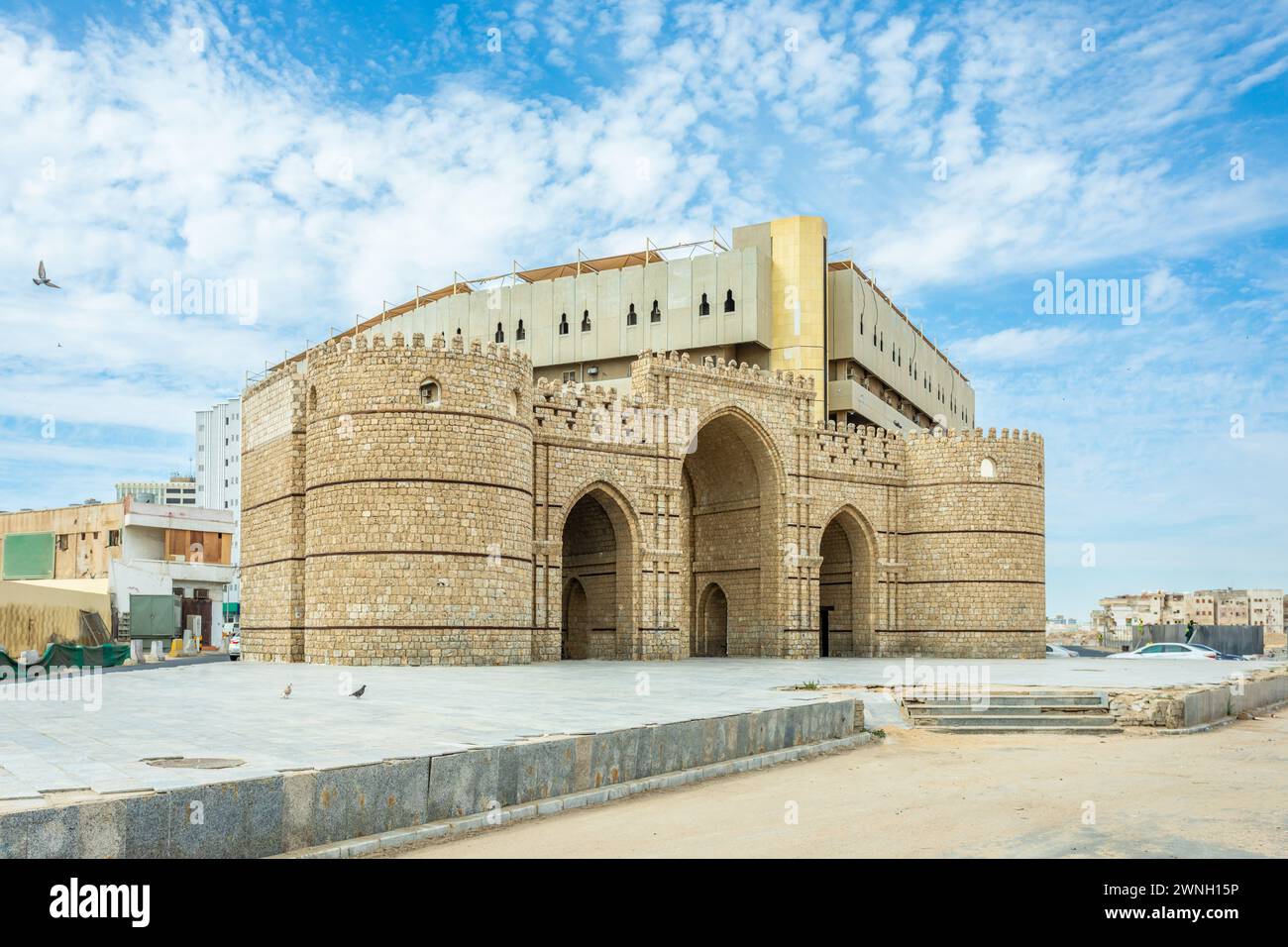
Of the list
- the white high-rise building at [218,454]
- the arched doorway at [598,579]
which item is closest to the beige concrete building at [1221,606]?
the white high-rise building at [218,454]

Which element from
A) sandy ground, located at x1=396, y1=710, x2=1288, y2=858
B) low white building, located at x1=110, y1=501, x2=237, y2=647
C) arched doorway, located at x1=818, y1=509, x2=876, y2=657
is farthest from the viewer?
low white building, located at x1=110, y1=501, x2=237, y2=647

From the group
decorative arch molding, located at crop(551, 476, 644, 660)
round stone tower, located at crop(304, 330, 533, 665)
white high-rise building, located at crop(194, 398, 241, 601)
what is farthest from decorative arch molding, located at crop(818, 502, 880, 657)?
white high-rise building, located at crop(194, 398, 241, 601)

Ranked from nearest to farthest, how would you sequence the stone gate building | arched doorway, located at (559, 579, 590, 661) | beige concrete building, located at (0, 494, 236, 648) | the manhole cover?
the manhole cover, the stone gate building, arched doorway, located at (559, 579, 590, 661), beige concrete building, located at (0, 494, 236, 648)

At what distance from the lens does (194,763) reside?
766 centimetres

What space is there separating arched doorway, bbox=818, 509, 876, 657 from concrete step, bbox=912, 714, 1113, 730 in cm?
1775

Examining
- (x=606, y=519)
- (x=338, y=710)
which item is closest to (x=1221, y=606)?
(x=606, y=519)

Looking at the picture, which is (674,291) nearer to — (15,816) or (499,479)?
(499,479)

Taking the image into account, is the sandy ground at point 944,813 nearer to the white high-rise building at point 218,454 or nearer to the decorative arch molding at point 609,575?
the decorative arch molding at point 609,575

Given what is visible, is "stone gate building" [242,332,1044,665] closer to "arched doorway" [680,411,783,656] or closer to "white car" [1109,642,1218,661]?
"arched doorway" [680,411,783,656]

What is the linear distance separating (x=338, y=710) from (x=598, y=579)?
17.5 meters

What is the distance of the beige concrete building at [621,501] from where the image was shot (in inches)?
888

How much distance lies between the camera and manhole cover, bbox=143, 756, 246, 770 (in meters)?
7.46

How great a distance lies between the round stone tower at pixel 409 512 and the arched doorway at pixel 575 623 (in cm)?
669
